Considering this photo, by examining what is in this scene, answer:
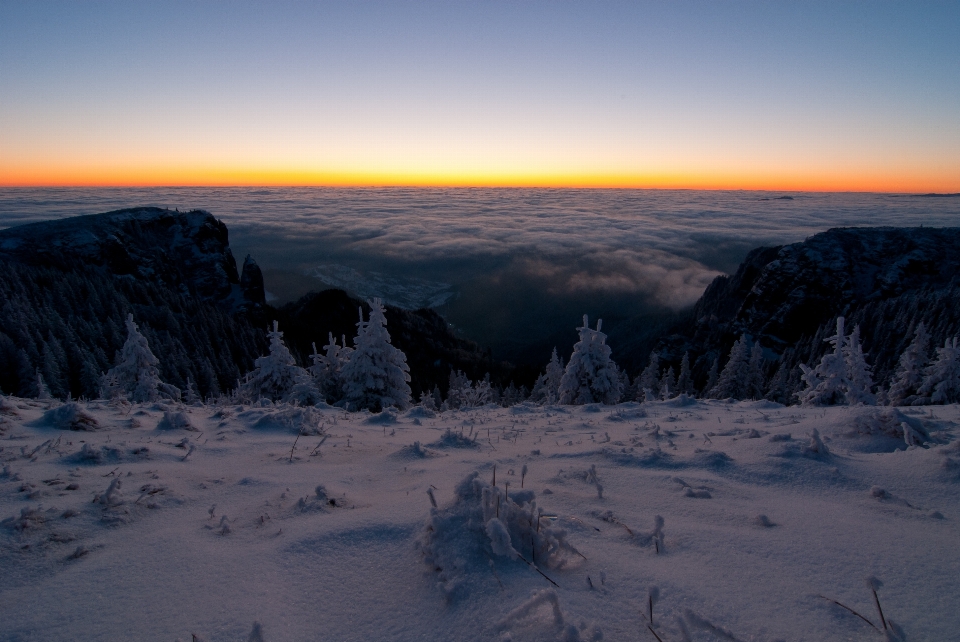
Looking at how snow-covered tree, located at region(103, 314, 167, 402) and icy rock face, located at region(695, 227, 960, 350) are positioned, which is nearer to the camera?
snow-covered tree, located at region(103, 314, 167, 402)

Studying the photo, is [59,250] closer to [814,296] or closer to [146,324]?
[146,324]

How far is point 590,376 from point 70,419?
75.6 feet

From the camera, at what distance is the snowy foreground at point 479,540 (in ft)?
8.16

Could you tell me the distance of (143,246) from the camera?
4523 inches

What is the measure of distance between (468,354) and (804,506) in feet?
395

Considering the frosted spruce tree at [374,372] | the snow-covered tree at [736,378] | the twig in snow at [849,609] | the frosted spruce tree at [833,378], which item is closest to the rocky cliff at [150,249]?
the frosted spruce tree at [374,372]

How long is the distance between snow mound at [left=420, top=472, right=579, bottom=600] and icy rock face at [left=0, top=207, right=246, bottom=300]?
11927cm

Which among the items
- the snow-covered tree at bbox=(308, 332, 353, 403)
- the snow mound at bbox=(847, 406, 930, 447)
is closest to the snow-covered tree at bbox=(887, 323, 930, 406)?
the snow mound at bbox=(847, 406, 930, 447)

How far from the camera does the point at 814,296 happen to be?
12575 cm

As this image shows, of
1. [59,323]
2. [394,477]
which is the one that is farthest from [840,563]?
[59,323]

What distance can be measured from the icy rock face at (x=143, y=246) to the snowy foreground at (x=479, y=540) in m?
116

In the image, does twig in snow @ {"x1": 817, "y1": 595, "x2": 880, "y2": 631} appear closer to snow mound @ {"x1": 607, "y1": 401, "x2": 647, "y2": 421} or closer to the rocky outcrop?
snow mound @ {"x1": 607, "y1": 401, "x2": 647, "y2": 421}

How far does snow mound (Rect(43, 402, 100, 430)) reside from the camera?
7137 mm

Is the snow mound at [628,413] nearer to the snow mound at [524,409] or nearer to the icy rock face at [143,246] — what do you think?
the snow mound at [524,409]
